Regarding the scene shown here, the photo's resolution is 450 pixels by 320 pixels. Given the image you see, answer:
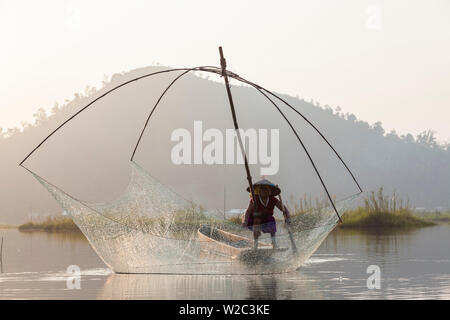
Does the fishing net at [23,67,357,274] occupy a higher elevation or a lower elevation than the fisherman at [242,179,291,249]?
higher

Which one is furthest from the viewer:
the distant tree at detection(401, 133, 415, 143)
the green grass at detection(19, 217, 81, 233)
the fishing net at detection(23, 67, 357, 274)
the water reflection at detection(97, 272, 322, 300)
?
the distant tree at detection(401, 133, 415, 143)

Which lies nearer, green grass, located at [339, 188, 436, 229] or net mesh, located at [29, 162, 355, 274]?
net mesh, located at [29, 162, 355, 274]

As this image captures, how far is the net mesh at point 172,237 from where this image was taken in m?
11.0

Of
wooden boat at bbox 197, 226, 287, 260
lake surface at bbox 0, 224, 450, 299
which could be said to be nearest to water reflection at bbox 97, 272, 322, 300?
lake surface at bbox 0, 224, 450, 299

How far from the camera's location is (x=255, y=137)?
9012 cm

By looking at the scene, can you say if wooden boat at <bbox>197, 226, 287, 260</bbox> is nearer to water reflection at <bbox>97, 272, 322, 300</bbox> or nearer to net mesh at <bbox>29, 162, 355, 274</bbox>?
net mesh at <bbox>29, 162, 355, 274</bbox>

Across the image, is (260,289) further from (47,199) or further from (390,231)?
(47,199)

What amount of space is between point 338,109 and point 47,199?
3201cm

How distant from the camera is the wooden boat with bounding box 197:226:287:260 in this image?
11.2 metres

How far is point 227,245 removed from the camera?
1155 centimetres

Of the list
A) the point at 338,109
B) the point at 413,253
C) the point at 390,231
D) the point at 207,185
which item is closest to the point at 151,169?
the point at 207,185

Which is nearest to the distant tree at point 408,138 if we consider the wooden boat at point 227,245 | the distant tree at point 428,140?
the distant tree at point 428,140

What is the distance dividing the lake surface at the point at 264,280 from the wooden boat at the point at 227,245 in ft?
1.03

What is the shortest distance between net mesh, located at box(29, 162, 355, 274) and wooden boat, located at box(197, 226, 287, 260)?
1 centimetres
